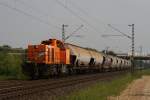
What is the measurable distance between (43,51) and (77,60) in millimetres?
8854

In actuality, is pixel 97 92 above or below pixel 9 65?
below

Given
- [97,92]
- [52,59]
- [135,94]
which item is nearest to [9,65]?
[52,59]

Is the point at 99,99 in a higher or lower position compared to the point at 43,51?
lower

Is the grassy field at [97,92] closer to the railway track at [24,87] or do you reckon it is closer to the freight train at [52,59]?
the railway track at [24,87]

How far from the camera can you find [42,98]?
15.9m

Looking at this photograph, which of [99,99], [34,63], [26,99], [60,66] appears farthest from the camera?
[60,66]

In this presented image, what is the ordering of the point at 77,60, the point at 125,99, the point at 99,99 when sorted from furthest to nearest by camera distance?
the point at 77,60, the point at 125,99, the point at 99,99

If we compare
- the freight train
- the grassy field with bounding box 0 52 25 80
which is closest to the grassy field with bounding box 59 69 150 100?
the freight train

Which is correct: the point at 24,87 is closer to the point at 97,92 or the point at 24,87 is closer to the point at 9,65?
the point at 97,92

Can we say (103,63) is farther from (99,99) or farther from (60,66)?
(99,99)

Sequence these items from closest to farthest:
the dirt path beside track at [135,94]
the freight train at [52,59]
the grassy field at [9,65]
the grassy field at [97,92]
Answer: the grassy field at [97,92], the dirt path beside track at [135,94], the freight train at [52,59], the grassy field at [9,65]

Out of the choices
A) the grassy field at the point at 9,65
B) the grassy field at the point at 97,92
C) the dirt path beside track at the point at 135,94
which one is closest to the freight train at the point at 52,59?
the grassy field at the point at 9,65

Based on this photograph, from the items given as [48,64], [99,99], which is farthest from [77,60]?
[99,99]

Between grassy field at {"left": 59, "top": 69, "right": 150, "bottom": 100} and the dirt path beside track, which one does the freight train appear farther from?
the dirt path beside track
